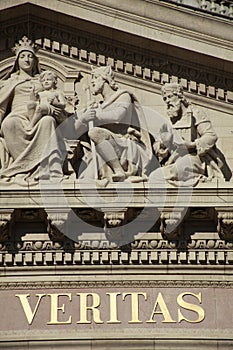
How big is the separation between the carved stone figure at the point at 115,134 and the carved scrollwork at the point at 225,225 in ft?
4.48

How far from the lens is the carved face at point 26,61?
29359 millimetres

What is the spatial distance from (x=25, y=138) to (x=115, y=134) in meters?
1.42

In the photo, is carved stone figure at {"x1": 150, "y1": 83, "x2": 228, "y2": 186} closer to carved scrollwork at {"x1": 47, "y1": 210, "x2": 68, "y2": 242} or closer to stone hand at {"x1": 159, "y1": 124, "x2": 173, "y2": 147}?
stone hand at {"x1": 159, "y1": 124, "x2": 173, "y2": 147}

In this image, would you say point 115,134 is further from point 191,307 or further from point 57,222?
point 191,307

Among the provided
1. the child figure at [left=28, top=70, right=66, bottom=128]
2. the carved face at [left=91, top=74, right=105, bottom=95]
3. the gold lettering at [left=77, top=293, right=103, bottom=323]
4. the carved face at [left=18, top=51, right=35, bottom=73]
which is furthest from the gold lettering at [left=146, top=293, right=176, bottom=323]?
the carved face at [left=18, top=51, right=35, bottom=73]

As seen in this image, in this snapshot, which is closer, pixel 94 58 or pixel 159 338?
pixel 159 338

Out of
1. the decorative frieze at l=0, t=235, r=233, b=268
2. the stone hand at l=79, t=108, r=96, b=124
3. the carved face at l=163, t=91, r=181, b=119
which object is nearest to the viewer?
the decorative frieze at l=0, t=235, r=233, b=268

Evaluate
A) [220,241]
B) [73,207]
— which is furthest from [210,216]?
[73,207]

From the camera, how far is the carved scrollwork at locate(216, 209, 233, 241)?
2777cm

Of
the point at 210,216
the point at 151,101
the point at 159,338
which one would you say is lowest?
the point at 159,338

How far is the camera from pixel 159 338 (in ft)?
89.3

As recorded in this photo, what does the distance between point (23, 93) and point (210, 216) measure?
364 cm

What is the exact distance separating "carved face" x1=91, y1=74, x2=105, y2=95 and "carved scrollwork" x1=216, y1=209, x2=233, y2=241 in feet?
9.60

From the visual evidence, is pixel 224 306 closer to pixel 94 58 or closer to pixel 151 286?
pixel 151 286
